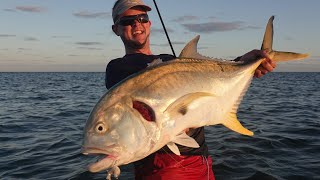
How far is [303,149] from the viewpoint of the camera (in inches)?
423

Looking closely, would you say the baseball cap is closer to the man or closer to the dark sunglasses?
the man

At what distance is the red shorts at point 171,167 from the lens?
4492 millimetres

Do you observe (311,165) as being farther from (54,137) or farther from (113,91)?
(54,137)

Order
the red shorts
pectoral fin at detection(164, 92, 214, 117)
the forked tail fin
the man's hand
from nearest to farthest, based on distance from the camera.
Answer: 1. pectoral fin at detection(164, 92, 214, 117)
2. the forked tail fin
3. the man's hand
4. the red shorts

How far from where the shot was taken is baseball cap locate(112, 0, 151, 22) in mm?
5023

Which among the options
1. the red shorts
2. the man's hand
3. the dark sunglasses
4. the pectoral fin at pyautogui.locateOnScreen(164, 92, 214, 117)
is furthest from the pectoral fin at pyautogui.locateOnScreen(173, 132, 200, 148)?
the dark sunglasses

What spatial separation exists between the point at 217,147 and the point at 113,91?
8229 mm

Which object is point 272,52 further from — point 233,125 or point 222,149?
point 222,149

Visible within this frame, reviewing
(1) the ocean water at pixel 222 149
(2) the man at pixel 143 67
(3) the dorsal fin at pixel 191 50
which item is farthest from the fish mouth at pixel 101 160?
(1) the ocean water at pixel 222 149

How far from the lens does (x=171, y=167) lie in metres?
4.50

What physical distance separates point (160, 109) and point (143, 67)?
141 centimetres

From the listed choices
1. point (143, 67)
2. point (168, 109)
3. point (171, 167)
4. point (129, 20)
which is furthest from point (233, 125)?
point (129, 20)

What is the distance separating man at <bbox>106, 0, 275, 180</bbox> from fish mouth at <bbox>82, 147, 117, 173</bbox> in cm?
125

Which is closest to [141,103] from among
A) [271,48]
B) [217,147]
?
[271,48]
